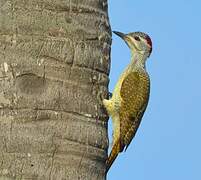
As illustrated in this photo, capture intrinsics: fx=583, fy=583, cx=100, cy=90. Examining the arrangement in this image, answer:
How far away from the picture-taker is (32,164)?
12.0 ft

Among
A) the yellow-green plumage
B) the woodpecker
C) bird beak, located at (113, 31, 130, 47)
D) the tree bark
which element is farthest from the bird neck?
the tree bark

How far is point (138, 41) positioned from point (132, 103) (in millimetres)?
1249

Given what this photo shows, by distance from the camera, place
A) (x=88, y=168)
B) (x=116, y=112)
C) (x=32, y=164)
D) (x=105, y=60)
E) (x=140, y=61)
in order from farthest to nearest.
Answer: (x=140, y=61) → (x=116, y=112) → (x=105, y=60) → (x=88, y=168) → (x=32, y=164)

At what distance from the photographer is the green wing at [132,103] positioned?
622cm

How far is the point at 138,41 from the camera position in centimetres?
739

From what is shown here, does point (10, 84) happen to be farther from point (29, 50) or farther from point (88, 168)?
point (88, 168)

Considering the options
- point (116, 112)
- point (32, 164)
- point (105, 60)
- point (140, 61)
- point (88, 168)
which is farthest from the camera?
point (140, 61)

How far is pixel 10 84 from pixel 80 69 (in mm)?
515

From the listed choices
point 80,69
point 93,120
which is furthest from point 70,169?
point 80,69

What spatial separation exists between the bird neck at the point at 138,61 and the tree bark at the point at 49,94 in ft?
9.67

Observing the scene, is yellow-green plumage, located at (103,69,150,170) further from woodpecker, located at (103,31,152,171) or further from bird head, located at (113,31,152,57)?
bird head, located at (113,31,152,57)

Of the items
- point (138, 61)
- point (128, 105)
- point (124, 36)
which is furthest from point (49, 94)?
point (124, 36)

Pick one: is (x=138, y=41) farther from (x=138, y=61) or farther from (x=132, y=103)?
(x=132, y=103)

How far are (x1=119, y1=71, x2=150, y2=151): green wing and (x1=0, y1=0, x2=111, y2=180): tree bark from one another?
203 centimetres
